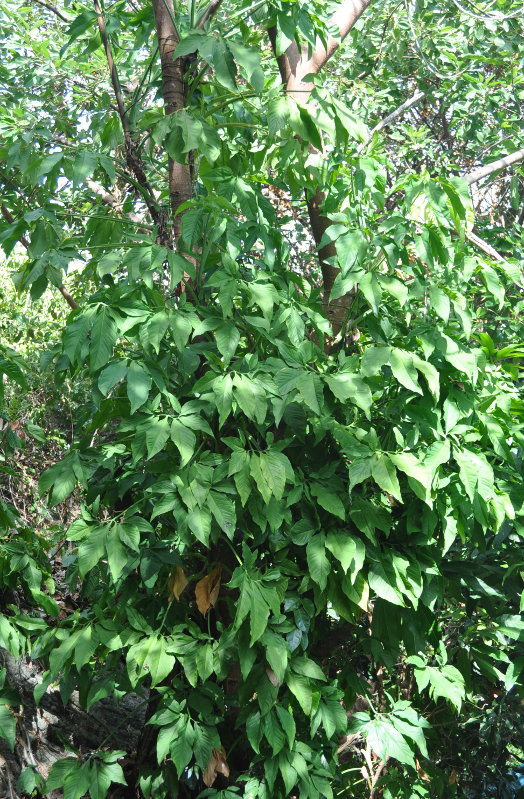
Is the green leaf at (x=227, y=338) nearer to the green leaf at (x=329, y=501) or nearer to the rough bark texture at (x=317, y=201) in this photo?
the green leaf at (x=329, y=501)

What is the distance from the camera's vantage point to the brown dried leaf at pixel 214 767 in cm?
185

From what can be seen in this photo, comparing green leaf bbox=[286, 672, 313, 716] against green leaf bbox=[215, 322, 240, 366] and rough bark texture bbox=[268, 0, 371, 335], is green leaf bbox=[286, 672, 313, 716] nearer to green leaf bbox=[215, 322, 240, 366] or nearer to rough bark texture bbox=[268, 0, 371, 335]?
green leaf bbox=[215, 322, 240, 366]

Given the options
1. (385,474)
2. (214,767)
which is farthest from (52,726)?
(385,474)

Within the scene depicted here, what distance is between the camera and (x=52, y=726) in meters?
2.54

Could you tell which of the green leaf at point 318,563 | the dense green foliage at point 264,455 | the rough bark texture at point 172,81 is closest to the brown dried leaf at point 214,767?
the dense green foliage at point 264,455

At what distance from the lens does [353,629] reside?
216 centimetres

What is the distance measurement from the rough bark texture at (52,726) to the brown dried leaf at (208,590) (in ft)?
2.49

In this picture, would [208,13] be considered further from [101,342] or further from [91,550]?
Result: [91,550]

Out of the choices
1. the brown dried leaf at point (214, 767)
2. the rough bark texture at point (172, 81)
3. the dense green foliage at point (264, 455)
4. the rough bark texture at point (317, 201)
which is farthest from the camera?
the rough bark texture at point (317, 201)

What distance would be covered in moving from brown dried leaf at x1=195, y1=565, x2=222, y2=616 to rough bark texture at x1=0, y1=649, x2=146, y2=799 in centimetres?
76

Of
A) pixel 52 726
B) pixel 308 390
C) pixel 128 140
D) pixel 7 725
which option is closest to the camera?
pixel 308 390

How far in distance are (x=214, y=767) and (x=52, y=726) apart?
88 centimetres

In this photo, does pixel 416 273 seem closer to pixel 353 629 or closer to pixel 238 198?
pixel 238 198

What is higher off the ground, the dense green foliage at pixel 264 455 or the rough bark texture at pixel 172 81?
the rough bark texture at pixel 172 81
